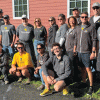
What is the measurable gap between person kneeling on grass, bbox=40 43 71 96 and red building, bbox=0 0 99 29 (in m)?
6.64

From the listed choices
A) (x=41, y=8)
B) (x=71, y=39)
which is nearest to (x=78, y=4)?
(x=41, y=8)

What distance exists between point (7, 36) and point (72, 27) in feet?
8.79

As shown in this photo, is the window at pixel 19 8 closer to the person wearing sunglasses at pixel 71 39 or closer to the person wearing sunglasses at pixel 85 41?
the person wearing sunglasses at pixel 71 39

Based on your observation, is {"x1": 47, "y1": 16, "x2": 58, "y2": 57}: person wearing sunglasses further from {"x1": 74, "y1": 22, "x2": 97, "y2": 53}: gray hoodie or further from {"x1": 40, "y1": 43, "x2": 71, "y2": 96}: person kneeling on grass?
{"x1": 74, "y1": 22, "x2": 97, "y2": 53}: gray hoodie

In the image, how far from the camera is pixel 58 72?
4.23 meters

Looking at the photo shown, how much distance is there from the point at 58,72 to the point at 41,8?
729 cm

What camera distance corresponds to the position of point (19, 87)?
16.0ft

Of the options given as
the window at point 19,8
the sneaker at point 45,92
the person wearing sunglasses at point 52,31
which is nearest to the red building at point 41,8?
the window at point 19,8

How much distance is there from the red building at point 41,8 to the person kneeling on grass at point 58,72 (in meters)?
6.64

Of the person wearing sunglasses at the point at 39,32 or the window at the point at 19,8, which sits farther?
the window at the point at 19,8

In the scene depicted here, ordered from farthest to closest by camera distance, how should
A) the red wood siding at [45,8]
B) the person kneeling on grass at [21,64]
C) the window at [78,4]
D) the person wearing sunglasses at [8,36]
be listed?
the red wood siding at [45,8] < the window at [78,4] < the person wearing sunglasses at [8,36] < the person kneeling on grass at [21,64]

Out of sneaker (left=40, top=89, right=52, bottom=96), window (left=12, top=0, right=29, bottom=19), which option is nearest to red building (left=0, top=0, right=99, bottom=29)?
window (left=12, top=0, right=29, bottom=19)

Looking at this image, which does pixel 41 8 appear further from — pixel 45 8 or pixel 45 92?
pixel 45 92

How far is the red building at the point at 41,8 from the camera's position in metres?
10.3
